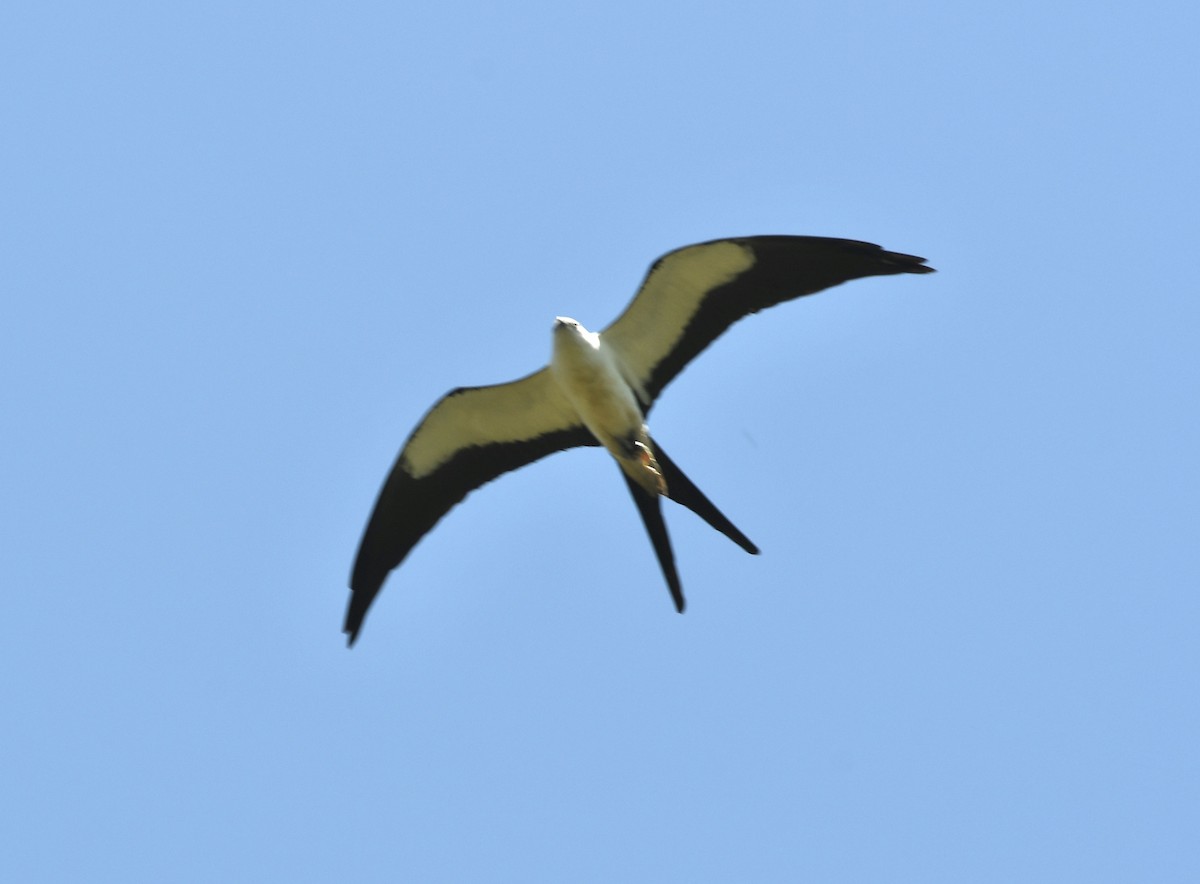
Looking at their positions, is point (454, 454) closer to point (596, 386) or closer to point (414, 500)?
point (414, 500)

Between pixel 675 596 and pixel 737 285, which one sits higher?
pixel 737 285

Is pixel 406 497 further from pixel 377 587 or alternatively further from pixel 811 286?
pixel 811 286

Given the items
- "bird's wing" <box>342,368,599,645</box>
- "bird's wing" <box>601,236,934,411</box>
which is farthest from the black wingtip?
"bird's wing" <box>342,368,599,645</box>

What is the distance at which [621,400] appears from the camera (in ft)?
42.4

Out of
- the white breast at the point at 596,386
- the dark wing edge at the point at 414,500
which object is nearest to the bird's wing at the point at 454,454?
the dark wing edge at the point at 414,500

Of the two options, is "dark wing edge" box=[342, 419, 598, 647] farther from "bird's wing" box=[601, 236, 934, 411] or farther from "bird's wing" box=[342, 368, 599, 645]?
"bird's wing" box=[601, 236, 934, 411]

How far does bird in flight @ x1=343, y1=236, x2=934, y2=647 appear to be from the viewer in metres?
12.7

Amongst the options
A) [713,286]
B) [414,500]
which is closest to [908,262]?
[713,286]

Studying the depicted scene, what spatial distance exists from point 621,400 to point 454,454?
162 cm

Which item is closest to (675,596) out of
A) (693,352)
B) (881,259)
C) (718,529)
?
(718,529)

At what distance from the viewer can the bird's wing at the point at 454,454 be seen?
1352cm

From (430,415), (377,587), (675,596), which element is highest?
(430,415)

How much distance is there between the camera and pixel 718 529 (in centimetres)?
1270

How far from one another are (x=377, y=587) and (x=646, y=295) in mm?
3191
